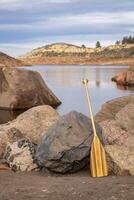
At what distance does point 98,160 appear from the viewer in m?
11.2

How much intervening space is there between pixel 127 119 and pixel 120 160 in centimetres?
294

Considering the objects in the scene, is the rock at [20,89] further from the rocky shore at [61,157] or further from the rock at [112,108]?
the rocky shore at [61,157]

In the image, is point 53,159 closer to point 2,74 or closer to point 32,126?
point 32,126

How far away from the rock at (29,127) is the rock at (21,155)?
3.38 ft

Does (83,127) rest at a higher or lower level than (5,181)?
higher

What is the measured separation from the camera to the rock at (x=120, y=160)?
11047 mm

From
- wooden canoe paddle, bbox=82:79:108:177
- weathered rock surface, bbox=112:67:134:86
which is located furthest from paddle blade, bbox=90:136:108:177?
weathered rock surface, bbox=112:67:134:86

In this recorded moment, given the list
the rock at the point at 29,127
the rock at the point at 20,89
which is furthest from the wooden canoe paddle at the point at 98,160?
the rock at the point at 20,89

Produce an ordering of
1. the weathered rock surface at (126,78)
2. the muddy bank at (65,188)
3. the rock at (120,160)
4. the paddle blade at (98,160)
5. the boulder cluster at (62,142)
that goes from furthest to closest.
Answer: the weathered rock surface at (126,78) < the boulder cluster at (62,142) < the paddle blade at (98,160) < the rock at (120,160) < the muddy bank at (65,188)

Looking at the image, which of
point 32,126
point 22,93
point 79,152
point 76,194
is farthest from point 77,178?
point 22,93

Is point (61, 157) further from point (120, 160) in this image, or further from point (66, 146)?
point (120, 160)

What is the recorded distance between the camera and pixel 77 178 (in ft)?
35.9

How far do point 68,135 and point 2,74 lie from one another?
16.1 metres

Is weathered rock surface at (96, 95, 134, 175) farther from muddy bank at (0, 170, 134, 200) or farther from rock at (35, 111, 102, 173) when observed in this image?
rock at (35, 111, 102, 173)
